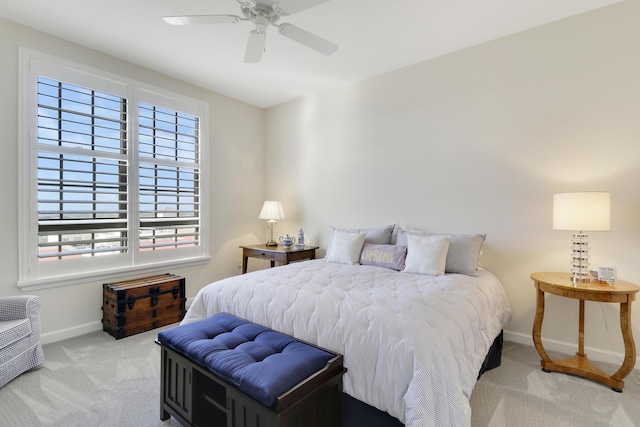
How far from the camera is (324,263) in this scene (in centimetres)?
319

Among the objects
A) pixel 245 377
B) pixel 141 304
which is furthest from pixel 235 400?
pixel 141 304

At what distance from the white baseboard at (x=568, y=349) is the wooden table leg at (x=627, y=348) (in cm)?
44

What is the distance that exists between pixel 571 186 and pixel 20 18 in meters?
4.98

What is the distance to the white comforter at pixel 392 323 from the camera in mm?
1415

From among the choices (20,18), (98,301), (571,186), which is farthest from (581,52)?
(98,301)

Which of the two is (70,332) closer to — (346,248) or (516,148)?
(346,248)

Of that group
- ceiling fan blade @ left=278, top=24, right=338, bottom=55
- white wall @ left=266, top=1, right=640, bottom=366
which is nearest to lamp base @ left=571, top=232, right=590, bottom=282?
white wall @ left=266, top=1, right=640, bottom=366

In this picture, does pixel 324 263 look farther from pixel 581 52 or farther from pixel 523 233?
pixel 581 52

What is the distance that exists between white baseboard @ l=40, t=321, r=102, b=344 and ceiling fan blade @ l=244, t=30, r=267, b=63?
303 cm

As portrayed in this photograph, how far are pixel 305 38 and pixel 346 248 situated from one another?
1959 mm

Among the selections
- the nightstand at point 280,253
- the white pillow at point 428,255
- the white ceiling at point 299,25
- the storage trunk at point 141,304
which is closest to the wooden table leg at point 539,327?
the white pillow at point 428,255

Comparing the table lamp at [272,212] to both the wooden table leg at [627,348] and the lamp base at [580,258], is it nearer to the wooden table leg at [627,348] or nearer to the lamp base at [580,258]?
the lamp base at [580,258]

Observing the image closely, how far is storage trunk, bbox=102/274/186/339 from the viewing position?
118 inches

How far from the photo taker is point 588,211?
2225 millimetres
